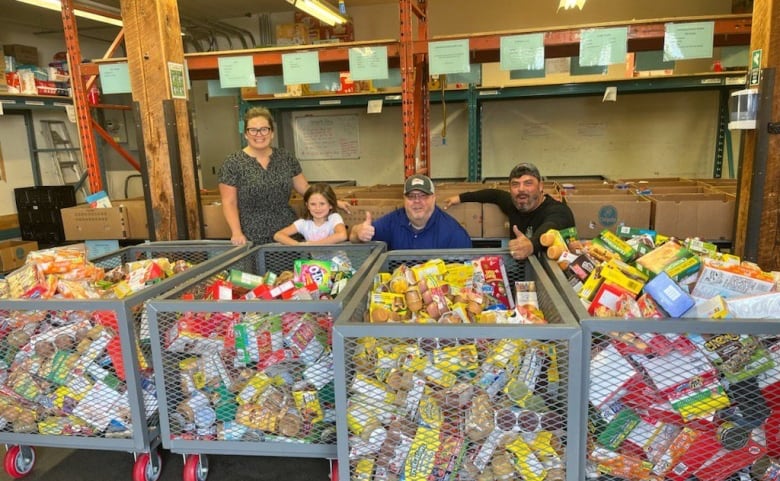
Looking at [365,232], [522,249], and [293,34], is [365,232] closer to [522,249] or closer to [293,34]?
[522,249]

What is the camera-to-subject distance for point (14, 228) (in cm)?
697

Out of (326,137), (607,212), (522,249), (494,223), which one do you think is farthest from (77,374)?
(326,137)

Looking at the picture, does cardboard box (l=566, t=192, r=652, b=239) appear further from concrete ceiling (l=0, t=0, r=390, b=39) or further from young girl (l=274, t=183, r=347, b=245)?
concrete ceiling (l=0, t=0, r=390, b=39)

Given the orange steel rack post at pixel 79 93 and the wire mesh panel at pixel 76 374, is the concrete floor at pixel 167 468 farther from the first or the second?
the orange steel rack post at pixel 79 93

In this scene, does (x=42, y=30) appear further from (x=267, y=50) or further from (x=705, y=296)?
(x=705, y=296)

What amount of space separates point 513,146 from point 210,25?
457 cm

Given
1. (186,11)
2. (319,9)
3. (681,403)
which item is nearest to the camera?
(681,403)

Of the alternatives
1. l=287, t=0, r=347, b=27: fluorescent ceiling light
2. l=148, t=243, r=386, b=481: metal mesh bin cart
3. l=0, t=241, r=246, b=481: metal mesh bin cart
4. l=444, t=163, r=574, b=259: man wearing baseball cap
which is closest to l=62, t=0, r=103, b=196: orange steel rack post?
l=287, t=0, r=347, b=27: fluorescent ceiling light

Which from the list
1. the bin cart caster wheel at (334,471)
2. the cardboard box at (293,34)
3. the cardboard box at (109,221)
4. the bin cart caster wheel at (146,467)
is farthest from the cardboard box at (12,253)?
the bin cart caster wheel at (334,471)

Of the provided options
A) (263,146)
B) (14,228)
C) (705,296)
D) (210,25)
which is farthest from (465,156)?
(14,228)

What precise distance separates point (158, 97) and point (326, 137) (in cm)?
468

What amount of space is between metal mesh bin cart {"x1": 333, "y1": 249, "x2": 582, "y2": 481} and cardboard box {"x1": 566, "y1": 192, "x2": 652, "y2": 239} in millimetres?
1719

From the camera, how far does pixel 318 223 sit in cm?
284

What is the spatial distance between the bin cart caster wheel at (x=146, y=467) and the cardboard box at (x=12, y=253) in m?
5.05
